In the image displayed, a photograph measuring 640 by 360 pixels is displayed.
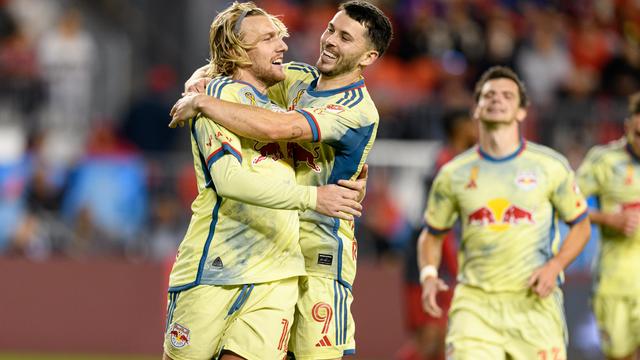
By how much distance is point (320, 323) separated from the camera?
6.63 metres

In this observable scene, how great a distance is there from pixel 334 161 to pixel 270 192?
70cm

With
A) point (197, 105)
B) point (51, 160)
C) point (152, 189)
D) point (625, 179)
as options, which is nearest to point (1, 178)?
point (51, 160)

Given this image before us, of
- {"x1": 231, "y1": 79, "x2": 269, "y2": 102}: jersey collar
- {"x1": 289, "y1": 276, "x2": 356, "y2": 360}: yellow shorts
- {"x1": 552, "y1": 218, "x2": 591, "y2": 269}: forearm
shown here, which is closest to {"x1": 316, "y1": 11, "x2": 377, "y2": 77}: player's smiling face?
{"x1": 231, "y1": 79, "x2": 269, "y2": 102}: jersey collar

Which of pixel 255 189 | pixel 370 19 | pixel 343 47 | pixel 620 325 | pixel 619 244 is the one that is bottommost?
pixel 620 325

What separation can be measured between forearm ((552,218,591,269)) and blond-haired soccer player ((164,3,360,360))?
6.81 ft

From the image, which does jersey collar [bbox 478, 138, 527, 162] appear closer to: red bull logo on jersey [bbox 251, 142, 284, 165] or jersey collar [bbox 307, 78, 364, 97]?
jersey collar [bbox 307, 78, 364, 97]

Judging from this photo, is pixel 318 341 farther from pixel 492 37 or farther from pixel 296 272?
pixel 492 37

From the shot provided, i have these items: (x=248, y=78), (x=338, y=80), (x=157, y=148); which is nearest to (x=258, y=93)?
(x=248, y=78)

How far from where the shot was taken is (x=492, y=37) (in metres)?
15.8

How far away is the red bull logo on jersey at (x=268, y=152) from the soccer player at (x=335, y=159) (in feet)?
0.42

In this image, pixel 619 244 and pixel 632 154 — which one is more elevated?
pixel 632 154

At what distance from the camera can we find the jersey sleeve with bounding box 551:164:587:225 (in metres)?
8.06

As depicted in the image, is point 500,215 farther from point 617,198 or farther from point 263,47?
point 263,47

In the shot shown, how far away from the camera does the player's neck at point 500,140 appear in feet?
26.8
